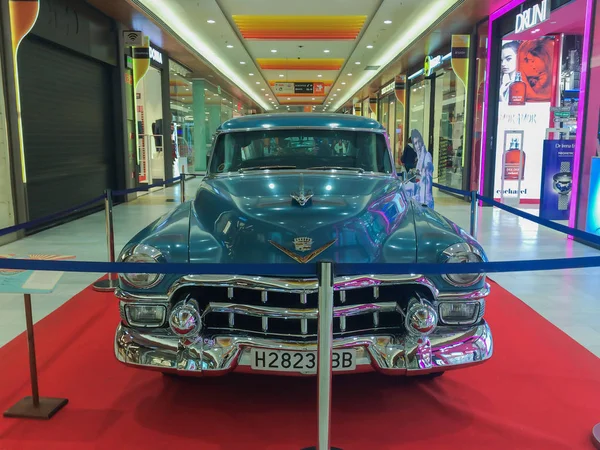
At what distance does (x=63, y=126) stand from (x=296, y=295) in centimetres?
805

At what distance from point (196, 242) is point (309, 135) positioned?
1550mm

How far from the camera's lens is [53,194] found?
28.2 feet

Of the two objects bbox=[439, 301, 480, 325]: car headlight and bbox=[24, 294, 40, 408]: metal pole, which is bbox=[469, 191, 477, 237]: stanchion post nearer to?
bbox=[439, 301, 480, 325]: car headlight

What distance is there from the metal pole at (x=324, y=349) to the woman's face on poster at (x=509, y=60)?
1117 centimetres

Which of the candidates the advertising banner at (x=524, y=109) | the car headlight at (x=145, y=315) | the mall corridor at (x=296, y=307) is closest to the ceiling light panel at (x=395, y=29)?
the advertising banner at (x=524, y=109)

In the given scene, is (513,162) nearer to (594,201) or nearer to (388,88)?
(594,201)

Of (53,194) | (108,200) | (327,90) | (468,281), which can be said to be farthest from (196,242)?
(327,90)

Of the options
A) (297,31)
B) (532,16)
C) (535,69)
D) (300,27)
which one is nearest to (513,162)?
(535,69)

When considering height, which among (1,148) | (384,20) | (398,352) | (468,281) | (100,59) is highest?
(384,20)

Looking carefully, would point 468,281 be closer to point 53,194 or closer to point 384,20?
point 53,194

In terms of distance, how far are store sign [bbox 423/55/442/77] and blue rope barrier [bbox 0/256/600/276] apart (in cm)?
1291

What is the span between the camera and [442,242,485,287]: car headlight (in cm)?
258

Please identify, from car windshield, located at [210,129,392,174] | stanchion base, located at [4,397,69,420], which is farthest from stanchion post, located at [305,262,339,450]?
car windshield, located at [210,129,392,174]

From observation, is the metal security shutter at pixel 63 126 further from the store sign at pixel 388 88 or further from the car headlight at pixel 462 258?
the store sign at pixel 388 88
